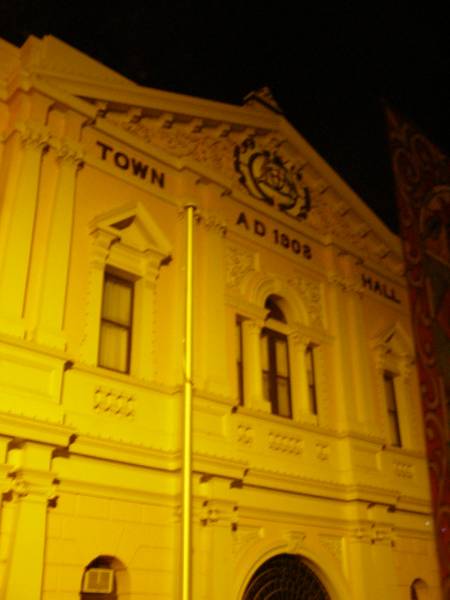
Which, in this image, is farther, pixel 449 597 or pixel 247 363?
pixel 449 597

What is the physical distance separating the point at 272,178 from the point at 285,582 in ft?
22.8

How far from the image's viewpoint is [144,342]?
9.77m

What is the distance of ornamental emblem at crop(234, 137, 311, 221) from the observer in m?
A: 12.8

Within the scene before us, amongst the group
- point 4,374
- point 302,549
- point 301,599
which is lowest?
point 301,599

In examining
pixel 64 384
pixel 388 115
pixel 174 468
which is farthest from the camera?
pixel 388 115

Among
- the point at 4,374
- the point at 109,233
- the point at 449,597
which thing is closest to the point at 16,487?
the point at 4,374

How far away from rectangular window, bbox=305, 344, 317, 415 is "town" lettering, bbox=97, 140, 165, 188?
12.3 feet

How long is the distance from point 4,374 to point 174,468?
2.51m

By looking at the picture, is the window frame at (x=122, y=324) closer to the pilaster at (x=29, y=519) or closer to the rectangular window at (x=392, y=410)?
the pilaster at (x=29, y=519)

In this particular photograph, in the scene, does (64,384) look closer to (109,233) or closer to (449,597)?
(109,233)

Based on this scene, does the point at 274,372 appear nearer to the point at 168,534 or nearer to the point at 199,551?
the point at 199,551

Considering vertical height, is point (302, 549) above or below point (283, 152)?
below

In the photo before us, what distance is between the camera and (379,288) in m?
14.4

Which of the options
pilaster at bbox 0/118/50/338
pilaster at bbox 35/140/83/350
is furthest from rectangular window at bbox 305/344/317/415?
pilaster at bbox 0/118/50/338
